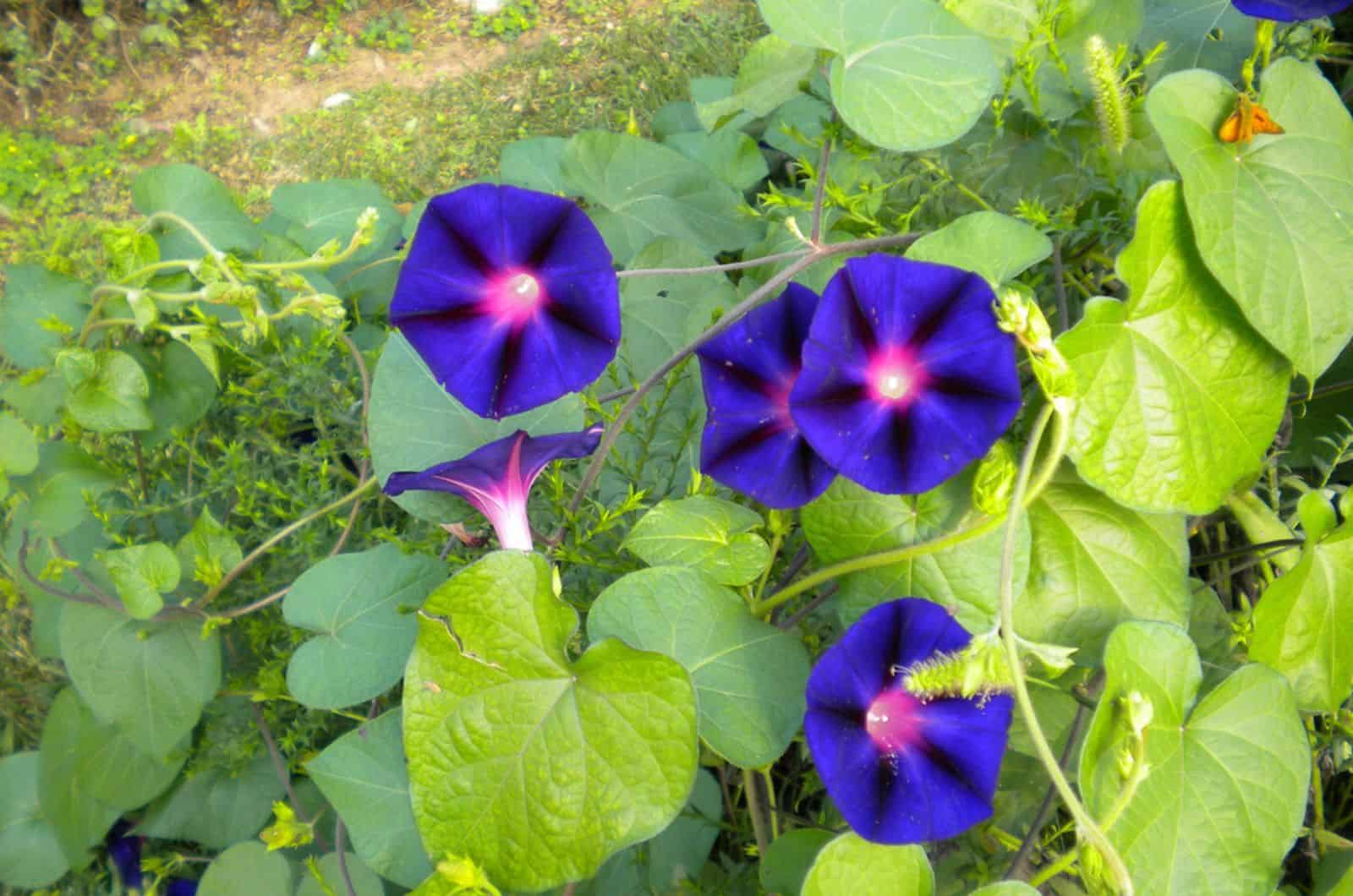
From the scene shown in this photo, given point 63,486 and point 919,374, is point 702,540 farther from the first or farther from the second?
point 63,486

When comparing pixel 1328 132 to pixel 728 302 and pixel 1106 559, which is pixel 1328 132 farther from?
pixel 728 302

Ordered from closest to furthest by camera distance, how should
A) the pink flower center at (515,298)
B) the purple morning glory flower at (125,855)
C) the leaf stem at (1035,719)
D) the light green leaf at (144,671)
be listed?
the leaf stem at (1035,719) < the pink flower center at (515,298) < the light green leaf at (144,671) < the purple morning glory flower at (125,855)

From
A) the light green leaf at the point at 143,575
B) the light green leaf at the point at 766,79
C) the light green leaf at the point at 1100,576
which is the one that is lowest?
the light green leaf at the point at 143,575

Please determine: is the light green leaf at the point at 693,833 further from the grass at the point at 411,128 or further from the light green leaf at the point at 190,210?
the grass at the point at 411,128

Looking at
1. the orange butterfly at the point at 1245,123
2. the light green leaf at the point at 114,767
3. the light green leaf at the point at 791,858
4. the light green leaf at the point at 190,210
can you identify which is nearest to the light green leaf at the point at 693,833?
the light green leaf at the point at 791,858

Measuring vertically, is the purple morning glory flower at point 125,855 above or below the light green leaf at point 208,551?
below

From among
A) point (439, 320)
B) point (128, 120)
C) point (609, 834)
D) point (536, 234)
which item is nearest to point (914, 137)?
point (536, 234)

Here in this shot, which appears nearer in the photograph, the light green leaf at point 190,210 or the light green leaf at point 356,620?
the light green leaf at point 356,620

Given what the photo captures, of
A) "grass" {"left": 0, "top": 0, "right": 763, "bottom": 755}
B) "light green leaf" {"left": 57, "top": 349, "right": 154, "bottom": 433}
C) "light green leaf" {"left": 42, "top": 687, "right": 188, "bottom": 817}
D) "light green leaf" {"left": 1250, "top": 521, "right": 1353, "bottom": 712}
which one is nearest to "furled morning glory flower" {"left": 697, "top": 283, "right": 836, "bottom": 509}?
"light green leaf" {"left": 1250, "top": 521, "right": 1353, "bottom": 712}

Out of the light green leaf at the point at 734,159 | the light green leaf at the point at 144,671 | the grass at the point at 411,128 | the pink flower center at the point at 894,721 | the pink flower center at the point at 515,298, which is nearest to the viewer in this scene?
the pink flower center at the point at 894,721
